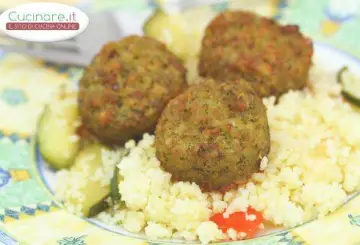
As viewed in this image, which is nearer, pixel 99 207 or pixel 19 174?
pixel 99 207

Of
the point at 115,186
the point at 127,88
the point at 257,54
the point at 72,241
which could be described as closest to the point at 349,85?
→ the point at 257,54

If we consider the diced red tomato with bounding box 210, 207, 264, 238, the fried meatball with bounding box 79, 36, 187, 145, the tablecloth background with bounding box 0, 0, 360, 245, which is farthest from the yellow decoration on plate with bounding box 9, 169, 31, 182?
the diced red tomato with bounding box 210, 207, 264, 238

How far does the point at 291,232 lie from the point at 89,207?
47.8 inches

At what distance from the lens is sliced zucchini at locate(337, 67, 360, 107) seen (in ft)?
13.3

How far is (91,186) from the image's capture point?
3.58 meters

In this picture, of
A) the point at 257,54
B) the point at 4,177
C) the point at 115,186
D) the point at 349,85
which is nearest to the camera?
the point at 115,186

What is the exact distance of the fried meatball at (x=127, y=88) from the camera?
3613 mm

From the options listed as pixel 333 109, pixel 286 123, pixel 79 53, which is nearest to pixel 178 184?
pixel 286 123

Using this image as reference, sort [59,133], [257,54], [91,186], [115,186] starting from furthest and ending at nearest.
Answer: [59,133], [257,54], [91,186], [115,186]

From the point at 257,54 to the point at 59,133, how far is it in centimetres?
149

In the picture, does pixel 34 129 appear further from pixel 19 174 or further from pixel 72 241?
pixel 72 241

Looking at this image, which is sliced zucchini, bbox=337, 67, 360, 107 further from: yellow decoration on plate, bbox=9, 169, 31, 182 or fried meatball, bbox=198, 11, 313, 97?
yellow decoration on plate, bbox=9, 169, 31, 182

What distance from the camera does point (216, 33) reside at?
13.2 ft

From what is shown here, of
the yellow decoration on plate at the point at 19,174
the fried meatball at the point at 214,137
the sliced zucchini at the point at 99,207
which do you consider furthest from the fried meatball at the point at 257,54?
the yellow decoration on plate at the point at 19,174
